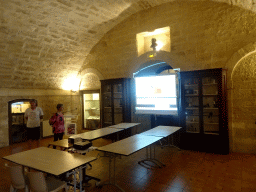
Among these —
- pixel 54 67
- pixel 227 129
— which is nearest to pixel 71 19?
pixel 54 67

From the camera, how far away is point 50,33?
583cm

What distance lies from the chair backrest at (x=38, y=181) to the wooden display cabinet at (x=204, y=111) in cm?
394

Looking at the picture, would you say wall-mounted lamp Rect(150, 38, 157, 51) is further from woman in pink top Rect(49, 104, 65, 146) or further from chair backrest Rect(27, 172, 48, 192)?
chair backrest Rect(27, 172, 48, 192)

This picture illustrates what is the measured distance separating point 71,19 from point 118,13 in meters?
1.55

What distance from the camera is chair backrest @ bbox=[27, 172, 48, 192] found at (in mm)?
2203

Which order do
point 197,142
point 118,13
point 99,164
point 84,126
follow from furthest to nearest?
1. point 84,126
2. point 118,13
3. point 197,142
4. point 99,164

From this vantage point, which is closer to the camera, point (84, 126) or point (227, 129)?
point (227, 129)

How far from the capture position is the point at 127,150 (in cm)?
302

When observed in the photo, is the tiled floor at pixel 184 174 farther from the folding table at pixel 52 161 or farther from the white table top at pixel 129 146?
the folding table at pixel 52 161

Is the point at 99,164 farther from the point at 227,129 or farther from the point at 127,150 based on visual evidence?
the point at 227,129

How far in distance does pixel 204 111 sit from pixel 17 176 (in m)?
4.54

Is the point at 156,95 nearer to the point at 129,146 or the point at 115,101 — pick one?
the point at 115,101

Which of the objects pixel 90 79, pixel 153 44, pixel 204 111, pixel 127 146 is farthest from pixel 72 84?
pixel 127 146

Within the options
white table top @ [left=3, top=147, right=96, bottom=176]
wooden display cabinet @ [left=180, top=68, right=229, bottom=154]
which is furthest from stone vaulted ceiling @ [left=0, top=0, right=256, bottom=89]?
white table top @ [left=3, top=147, right=96, bottom=176]
